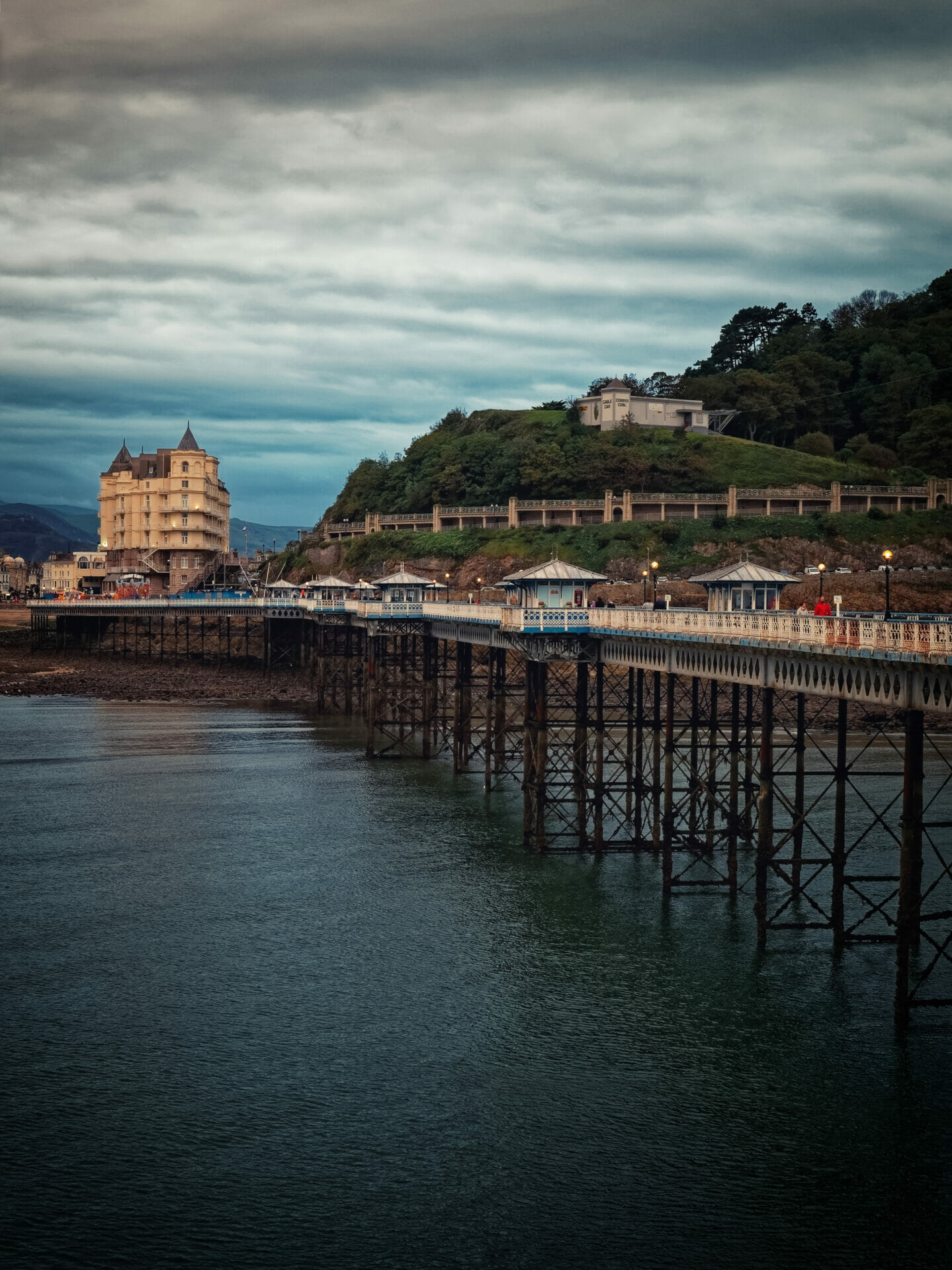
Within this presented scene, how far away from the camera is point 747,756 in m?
38.1

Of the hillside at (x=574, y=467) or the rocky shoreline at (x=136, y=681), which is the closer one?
the rocky shoreline at (x=136, y=681)

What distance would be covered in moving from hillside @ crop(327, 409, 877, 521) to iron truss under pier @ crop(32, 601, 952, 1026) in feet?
179

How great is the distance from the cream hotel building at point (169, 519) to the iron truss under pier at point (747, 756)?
101 metres

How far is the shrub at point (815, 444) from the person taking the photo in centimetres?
14450

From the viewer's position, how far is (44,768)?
60.8 m

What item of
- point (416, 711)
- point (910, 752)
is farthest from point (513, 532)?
point (910, 752)

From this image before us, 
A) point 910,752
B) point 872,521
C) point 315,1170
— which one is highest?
point 872,521

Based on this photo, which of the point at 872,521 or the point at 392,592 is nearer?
the point at 392,592

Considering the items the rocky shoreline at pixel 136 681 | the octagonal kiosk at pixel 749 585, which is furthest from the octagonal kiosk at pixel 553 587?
the rocky shoreline at pixel 136 681

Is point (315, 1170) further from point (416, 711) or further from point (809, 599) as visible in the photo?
point (809, 599)

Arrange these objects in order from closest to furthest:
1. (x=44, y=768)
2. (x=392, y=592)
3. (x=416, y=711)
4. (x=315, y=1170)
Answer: (x=315, y=1170), (x=44, y=768), (x=392, y=592), (x=416, y=711)

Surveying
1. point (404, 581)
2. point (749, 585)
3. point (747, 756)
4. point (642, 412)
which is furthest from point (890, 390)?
point (747, 756)

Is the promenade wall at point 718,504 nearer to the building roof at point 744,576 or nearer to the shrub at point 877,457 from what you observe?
the shrub at point 877,457

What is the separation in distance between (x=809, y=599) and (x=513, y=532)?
3463 cm
